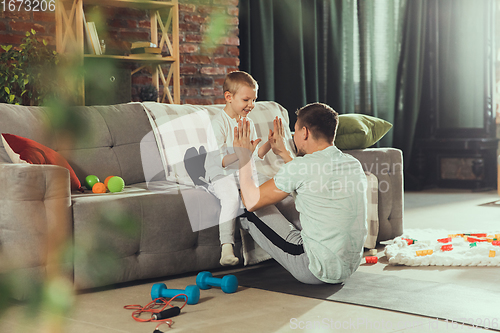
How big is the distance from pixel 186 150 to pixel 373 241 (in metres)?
1.00

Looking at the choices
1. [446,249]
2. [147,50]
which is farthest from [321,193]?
[147,50]

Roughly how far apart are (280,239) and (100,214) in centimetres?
66

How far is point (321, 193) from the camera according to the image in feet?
5.96

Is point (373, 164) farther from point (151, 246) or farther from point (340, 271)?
point (151, 246)

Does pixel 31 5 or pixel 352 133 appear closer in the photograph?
pixel 352 133

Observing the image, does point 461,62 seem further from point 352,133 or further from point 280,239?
point 280,239

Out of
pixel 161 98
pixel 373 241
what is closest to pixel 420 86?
pixel 161 98

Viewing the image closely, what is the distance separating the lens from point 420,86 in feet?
18.4

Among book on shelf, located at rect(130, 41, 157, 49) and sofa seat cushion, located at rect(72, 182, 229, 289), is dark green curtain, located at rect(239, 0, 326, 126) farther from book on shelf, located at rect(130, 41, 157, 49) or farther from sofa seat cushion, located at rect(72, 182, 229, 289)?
sofa seat cushion, located at rect(72, 182, 229, 289)

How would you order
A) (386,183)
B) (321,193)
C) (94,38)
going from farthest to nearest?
1. (94,38)
2. (386,183)
3. (321,193)

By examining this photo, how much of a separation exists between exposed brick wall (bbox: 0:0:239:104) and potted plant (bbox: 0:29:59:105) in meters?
0.80

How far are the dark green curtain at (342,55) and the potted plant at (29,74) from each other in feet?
5.61

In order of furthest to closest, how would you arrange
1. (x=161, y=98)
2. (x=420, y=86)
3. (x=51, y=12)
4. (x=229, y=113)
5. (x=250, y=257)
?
(x=420, y=86) → (x=161, y=98) → (x=51, y=12) → (x=229, y=113) → (x=250, y=257)

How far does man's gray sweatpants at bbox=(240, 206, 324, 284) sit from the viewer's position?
1922 millimetres
